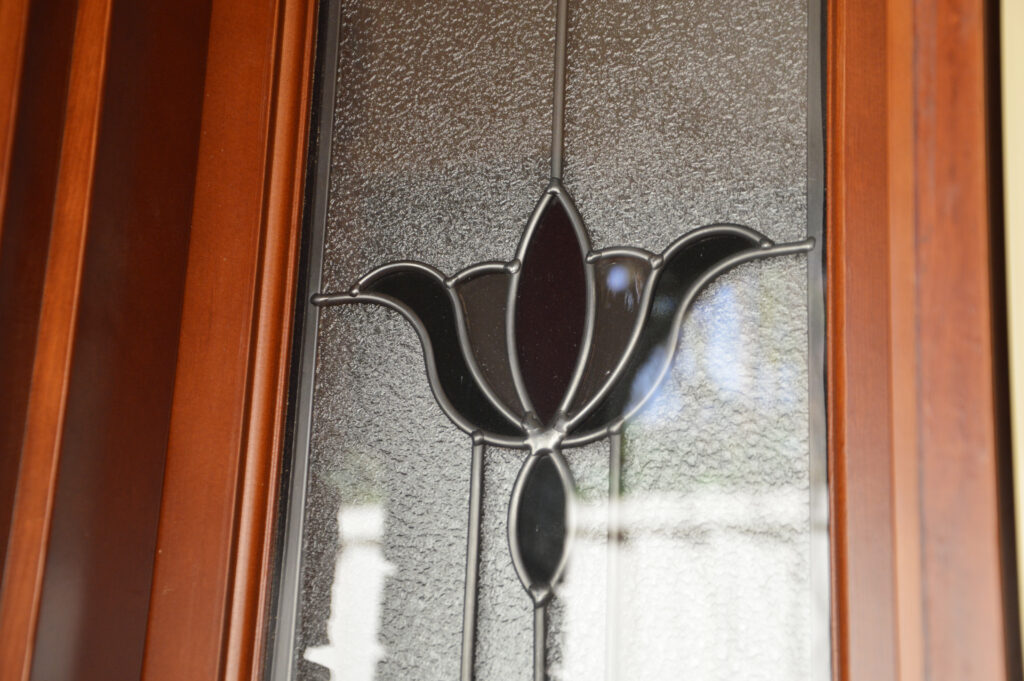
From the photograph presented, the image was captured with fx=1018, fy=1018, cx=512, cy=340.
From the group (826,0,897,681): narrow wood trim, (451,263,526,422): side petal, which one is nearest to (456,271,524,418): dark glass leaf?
(451,263,526,422): side petal

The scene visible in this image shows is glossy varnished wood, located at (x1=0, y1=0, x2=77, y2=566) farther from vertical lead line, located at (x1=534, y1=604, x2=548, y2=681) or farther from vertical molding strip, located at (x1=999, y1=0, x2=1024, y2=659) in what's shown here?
vertical molding strip, located at (x1=999, y1=0, x2=1024, y2=659)

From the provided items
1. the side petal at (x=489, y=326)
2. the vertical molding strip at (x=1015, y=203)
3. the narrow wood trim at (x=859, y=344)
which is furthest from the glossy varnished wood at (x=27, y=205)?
the vertical molding strip at (x=1015, y=203)

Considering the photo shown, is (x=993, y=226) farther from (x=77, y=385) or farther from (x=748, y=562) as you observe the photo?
Answer: (x=77, y=385)

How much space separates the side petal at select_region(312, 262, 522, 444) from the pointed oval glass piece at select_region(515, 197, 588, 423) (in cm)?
5

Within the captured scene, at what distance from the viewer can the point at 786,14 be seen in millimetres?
961

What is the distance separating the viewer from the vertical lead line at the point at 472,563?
0.92m

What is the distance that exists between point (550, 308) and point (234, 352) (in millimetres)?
327

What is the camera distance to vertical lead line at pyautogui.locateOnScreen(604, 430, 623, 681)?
34.5 inches

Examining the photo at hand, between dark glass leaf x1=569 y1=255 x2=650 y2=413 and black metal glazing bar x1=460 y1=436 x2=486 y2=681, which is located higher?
dark glass leaf x1=569 y1=255 x2=650 y2=413

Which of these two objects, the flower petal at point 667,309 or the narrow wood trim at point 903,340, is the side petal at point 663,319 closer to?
the flower petal at point 667,309

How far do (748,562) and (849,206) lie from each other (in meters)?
0.32

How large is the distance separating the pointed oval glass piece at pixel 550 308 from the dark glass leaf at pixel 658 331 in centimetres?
5

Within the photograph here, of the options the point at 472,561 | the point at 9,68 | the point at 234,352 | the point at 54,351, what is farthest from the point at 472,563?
the point at 9,68

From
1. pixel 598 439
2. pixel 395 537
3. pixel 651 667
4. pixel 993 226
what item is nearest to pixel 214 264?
pixel 395 537
